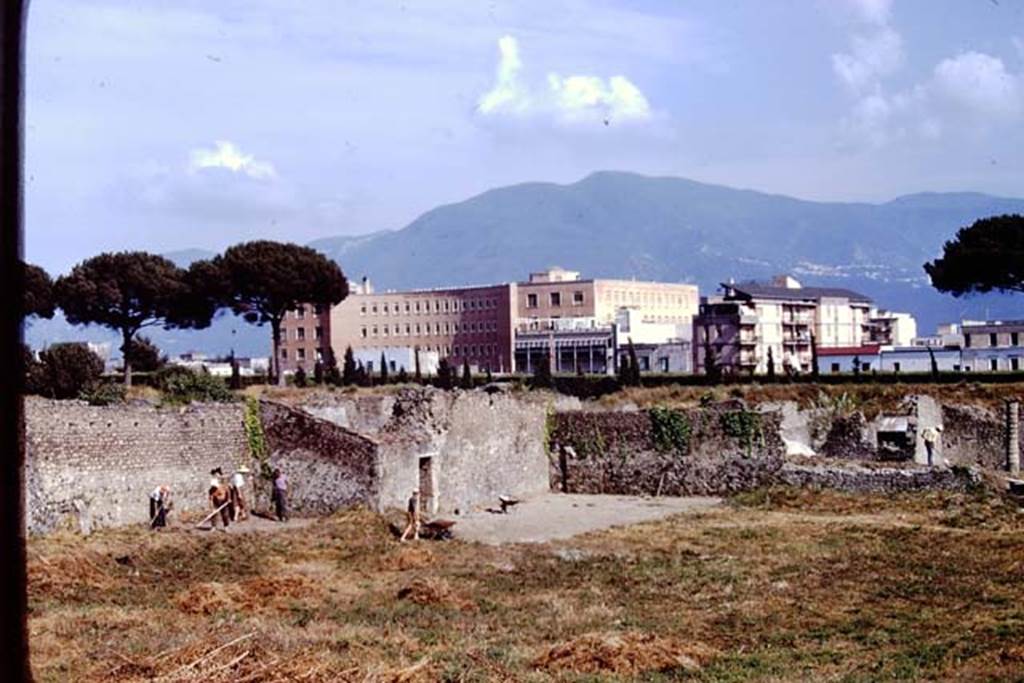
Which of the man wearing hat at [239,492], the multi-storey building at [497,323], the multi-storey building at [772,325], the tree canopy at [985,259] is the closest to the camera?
the man wearing hat at [239,492]

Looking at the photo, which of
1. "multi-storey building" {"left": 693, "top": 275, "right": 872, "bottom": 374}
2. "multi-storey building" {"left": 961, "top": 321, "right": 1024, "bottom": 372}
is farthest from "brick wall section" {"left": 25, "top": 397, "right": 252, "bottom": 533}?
"multi-storey building" {"left": 693, "top": 275, "right": 872, "bottom": 374}

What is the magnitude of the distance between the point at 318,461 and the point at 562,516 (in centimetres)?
592

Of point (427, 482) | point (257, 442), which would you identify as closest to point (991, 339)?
point (427, 482)

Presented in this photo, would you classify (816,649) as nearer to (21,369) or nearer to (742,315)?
(21,369)

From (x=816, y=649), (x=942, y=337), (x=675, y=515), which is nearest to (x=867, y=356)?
(x=942, y=337)

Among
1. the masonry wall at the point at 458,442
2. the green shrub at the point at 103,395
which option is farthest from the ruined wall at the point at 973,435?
the green shrub at the point at 103,395

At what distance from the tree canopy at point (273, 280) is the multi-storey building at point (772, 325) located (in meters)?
36.1

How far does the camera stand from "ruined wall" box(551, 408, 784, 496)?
3384 cm

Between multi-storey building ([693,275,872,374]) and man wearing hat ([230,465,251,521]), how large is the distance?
67270mm

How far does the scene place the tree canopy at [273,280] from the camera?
208 feet

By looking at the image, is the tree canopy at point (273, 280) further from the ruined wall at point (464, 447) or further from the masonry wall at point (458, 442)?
the ruined wall at point (464, 447)

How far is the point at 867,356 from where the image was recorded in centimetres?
9056

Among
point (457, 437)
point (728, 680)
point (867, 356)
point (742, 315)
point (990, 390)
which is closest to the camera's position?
point (728, 680)

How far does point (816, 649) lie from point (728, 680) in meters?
1.97
